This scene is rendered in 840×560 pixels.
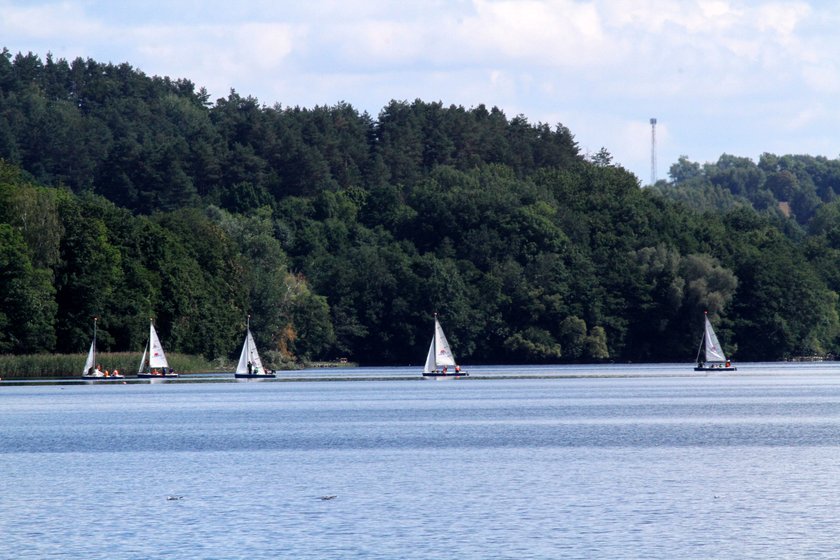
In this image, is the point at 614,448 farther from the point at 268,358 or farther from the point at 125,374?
the point at 268,358

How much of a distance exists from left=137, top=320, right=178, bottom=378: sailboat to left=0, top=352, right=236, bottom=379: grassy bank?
2074mm

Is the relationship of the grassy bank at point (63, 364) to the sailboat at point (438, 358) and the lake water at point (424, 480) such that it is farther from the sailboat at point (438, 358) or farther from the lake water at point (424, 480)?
the lake water at point (424, 480)

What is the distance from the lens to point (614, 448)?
222 ft

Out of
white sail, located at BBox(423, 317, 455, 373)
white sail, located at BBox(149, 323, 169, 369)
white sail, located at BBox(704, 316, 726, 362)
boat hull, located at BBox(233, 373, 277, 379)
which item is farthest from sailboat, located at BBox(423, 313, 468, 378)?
white sail, located at BBox(704, 316, 726, 362)

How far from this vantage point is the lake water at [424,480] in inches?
1628

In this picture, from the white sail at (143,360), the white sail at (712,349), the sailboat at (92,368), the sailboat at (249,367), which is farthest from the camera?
the white sail at (712,349)

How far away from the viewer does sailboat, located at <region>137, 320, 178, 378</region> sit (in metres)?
142

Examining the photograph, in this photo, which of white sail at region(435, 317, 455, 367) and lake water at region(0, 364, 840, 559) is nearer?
lake water at region(0, 364, 840, 559)

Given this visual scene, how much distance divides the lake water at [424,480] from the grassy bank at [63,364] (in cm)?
2800

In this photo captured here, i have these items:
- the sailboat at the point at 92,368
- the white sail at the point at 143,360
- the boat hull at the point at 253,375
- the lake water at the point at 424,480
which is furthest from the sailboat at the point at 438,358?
the lake water at the point at 424,480

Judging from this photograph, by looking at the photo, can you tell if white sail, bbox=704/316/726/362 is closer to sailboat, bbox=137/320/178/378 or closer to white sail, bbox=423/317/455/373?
Answer: white sail, bbox=423/317/455/373

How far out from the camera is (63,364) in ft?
461

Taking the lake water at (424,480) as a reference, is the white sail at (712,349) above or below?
above

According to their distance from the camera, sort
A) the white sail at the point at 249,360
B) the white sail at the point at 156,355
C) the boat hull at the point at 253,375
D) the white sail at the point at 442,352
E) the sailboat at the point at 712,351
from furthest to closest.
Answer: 1. the sailboat at the point at 712,351
2. the boat hull at the point at 253,375
3. the white sail at the point at 249,360
4. the white sail at the point at 442,352
5. the white sail at the point at 156,355
